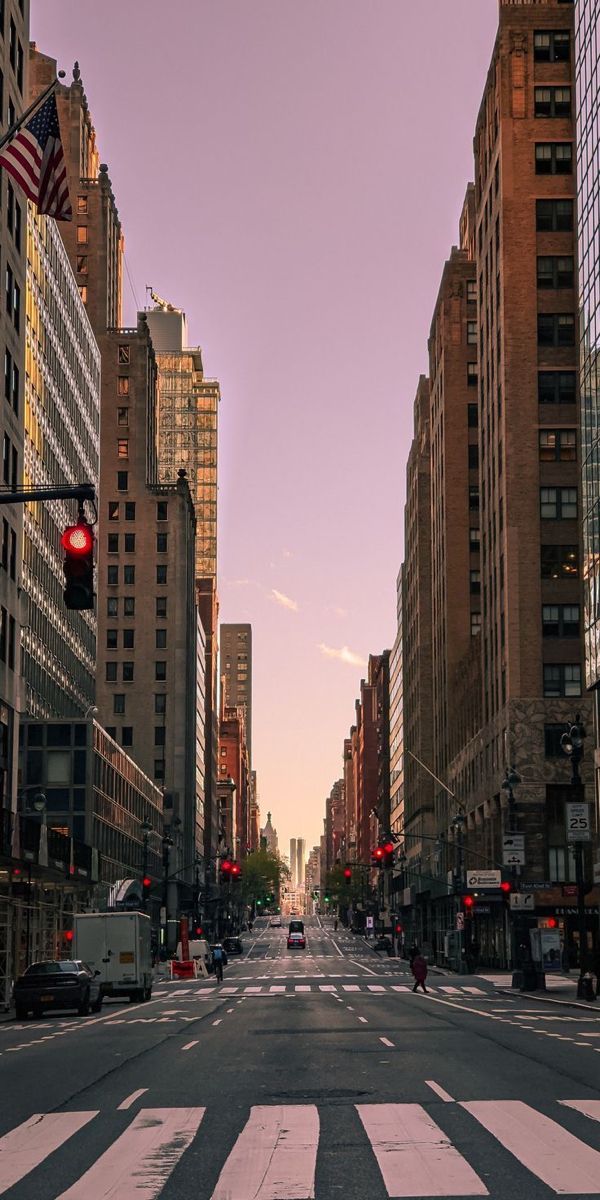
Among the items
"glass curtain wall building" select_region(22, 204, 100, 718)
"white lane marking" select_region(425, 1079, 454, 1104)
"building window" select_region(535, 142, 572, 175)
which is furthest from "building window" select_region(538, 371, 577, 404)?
"white lane marking" select_region(425, 1079, 454, 1104)

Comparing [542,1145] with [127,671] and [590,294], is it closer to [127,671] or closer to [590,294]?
[590,294]

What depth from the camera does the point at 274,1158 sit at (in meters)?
13.1

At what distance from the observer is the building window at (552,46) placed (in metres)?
90.2

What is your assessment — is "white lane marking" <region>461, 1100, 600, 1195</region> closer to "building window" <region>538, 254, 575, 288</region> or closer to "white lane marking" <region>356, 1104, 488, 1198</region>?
"white lane marking" <region>356, 1104, 488, 1198</region>

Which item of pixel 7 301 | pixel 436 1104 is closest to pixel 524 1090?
pixel 436 1104

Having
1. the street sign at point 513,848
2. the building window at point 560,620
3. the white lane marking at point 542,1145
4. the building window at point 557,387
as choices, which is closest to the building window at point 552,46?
the building window at point 557,387

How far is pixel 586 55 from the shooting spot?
64500 millimetres

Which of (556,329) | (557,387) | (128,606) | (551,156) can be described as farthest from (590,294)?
(128,606)

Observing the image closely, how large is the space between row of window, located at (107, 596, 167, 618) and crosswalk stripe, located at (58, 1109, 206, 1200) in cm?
12054

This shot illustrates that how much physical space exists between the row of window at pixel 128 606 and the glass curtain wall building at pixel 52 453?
34.1 meters

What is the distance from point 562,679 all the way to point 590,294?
88.7 ft

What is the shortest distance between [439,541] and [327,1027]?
95713 millimetres

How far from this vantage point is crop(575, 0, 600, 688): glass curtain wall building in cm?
5922

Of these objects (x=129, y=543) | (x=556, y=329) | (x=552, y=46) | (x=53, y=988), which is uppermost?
(x=552, y=46)
